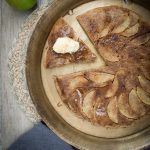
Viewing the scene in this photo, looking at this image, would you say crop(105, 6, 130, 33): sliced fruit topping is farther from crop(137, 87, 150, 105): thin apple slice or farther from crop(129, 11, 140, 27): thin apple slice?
crop(137, 87, 150, 105): thin apple slice

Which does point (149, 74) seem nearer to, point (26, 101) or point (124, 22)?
point (124, 22)

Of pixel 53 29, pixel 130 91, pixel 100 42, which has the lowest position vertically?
pixel 130 91

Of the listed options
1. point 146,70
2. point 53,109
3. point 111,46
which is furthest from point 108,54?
point 53,109

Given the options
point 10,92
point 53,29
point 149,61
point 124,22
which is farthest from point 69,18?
point 10,92

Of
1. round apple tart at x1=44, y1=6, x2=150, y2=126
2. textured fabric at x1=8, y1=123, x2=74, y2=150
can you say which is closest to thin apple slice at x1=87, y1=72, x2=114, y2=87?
round apple tart at x1=44, y1=6, x2=150, y2=126

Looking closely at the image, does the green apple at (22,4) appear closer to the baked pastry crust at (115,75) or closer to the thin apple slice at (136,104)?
the baked pastry crust at (115,75)

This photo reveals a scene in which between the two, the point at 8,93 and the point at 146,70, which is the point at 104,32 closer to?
the point at 146,70

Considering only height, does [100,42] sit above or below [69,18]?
below
